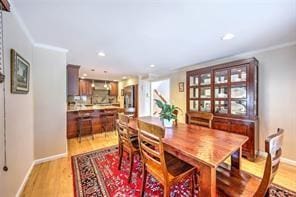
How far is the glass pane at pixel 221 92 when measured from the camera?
10.5ft

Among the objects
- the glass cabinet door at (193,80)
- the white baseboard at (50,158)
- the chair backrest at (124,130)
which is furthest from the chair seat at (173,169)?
the glass cabinet door at (193,80)

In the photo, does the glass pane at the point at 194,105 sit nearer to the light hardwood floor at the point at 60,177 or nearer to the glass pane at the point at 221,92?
the glass pane at the point at 221,92

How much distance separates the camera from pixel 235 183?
132 centimetres

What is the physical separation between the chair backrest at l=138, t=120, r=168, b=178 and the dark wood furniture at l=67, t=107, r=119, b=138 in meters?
3.50

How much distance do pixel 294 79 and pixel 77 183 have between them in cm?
395

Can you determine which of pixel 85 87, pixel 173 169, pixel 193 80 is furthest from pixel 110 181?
pixel 85 87

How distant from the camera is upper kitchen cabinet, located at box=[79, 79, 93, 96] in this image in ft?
24.2

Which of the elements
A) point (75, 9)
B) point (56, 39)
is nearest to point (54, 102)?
point (56, 39)

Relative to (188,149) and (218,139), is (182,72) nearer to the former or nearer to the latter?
(218,139)

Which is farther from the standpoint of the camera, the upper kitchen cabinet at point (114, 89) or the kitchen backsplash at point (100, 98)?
the upper kitchen cabinet at point (114, 89)

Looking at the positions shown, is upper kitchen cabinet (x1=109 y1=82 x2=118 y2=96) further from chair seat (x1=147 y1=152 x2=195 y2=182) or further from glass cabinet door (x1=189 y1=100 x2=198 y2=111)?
chair seat (x1=147 y1=152 x2=195 y2=182)

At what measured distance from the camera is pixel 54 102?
9.69ft

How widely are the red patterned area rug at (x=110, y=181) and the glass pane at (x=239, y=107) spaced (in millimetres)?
1351

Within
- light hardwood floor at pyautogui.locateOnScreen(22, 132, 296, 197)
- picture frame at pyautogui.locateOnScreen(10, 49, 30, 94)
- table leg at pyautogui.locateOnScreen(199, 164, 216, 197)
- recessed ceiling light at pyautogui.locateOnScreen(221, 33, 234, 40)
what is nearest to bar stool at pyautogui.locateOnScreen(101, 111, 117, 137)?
light hardwood floor at pyautogui.locateOnScreen(22, 132, 296, 197)
